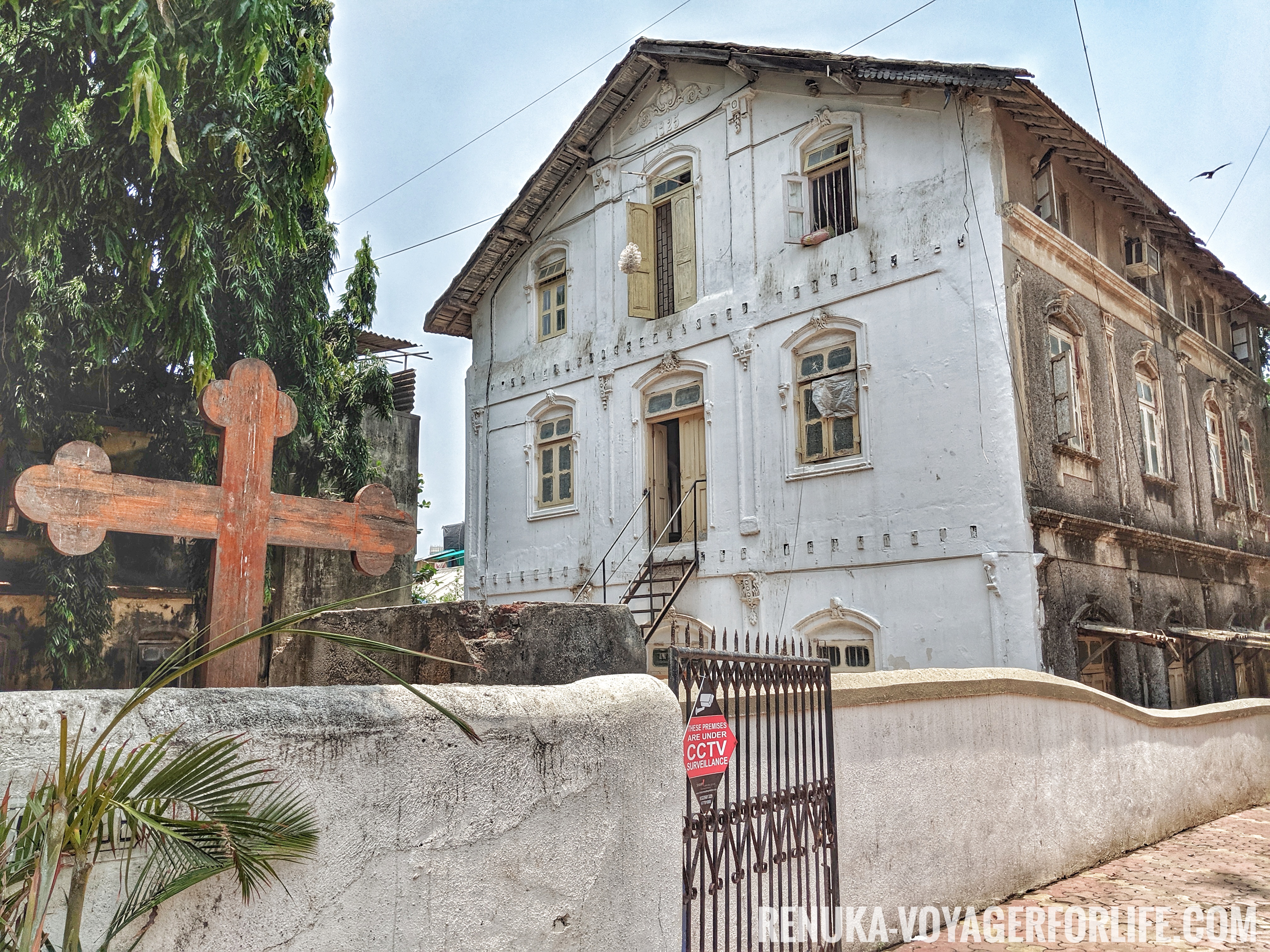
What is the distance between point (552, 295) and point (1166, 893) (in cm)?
1220

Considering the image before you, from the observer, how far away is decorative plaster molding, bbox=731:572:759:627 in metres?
12.6

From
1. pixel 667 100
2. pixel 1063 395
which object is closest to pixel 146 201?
pixel 667 100

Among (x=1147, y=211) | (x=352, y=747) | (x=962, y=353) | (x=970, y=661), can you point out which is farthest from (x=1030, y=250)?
(x=352, y=747)

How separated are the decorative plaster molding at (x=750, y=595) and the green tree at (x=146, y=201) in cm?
592

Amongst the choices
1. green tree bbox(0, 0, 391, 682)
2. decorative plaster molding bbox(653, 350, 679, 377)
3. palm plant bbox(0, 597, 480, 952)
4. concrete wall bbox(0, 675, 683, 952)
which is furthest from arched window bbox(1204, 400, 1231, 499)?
palm plant bbox(0, 597, 480, 952)

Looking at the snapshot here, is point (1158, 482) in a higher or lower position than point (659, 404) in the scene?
lower

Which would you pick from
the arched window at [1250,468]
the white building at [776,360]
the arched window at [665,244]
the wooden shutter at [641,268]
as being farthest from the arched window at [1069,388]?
the arched window at [1250,468]

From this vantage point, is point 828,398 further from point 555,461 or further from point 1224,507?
point 1224,507

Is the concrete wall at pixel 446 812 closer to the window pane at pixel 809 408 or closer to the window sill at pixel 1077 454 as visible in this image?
the window pane at pixel 809 408

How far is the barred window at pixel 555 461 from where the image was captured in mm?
15398

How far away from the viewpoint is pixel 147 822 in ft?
6.83

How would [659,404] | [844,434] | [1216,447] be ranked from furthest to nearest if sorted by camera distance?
[1216,447], [659,404], [844,434]

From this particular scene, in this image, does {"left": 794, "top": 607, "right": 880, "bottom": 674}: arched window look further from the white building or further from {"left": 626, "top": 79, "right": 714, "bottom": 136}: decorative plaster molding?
{"left": 626, "top": 79, "right": 714, "bottom": 136}: decorative plaster molding

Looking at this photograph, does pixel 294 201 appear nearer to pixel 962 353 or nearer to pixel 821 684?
pixel 821 684
